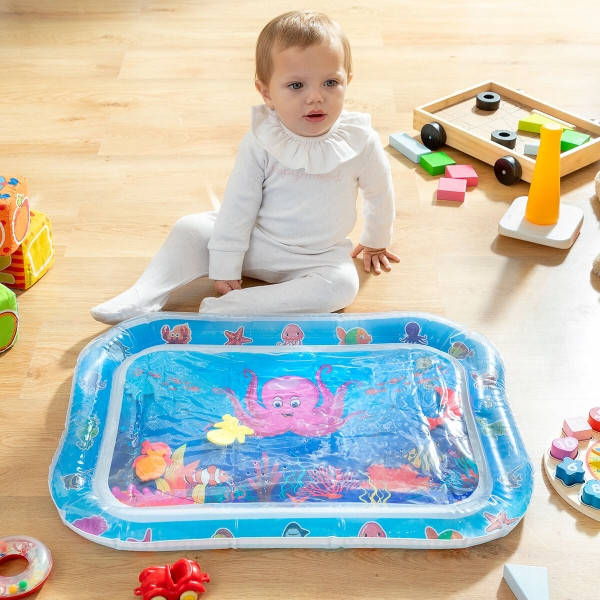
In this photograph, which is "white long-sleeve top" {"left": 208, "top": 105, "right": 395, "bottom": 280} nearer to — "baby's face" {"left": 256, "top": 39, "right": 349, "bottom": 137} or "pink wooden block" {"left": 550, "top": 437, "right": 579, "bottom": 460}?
"baby's face" {"left": 256, "top": 39, "right": 349, "bottom": 137}

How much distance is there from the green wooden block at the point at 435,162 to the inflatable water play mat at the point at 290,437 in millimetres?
527

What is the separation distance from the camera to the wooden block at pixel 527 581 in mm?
1021

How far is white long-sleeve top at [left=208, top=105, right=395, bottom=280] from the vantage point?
1392mm

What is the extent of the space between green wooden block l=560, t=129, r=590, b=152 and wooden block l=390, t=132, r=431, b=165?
27 centimetres

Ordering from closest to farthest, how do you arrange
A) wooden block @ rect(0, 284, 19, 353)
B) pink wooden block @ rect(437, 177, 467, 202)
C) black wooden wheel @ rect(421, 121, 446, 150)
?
1. wooden block @ rect(0, 284, 19, 353)
2. pink wooden block @ rect(437, 177, 467, 202)
3. black wooden wheel @ rect(421, 121, 446, 150)

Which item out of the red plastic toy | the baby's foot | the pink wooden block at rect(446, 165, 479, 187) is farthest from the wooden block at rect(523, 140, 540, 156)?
the red plastic toy

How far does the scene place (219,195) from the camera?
176cm

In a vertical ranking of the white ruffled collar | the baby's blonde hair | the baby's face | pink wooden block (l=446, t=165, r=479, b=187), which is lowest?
pink wooden block (l=446, t=165, r=479, b=187)

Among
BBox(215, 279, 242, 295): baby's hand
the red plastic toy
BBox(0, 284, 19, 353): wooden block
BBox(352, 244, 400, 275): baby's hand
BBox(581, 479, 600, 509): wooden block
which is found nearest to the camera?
the red plastic toy

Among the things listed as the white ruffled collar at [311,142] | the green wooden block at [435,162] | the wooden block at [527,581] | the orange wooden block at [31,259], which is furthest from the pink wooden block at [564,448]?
the orange wooden block at [31,259]

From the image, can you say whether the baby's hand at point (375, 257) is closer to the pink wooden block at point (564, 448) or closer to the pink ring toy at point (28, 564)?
the pink wooden block at point (564, 448)

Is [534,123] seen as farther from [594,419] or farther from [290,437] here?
[290,437]

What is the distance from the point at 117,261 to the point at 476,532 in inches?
32.2

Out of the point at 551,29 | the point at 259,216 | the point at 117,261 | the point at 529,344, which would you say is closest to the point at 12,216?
A: the point at 117,261
